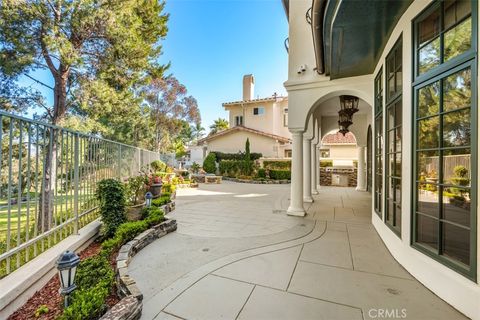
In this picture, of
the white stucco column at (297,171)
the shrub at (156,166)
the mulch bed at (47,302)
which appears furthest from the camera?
the shrub at (156,166)

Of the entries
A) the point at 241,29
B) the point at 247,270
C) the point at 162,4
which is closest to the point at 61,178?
the point at 247,270

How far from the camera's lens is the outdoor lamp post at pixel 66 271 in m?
2.18

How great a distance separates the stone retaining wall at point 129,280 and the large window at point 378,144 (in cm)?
488

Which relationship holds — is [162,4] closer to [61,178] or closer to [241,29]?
[241,29]

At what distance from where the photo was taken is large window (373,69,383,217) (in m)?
4.87

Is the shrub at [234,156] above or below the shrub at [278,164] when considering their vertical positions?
above

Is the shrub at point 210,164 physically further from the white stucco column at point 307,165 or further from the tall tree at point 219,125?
the tall tree at point 219,125

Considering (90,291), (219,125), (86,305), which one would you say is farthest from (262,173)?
(219,125)

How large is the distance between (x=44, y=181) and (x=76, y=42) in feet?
25.2

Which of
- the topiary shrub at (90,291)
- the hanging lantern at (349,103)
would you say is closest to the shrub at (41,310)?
the topiary shrub at (90,291)

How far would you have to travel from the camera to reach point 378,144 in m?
5.22

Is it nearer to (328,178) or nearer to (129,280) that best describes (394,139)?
(129,280)

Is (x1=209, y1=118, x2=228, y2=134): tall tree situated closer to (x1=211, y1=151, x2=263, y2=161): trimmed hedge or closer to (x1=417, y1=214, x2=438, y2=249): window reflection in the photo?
(x1=211, y1=151, x2=263, y2=161): trimmed hedge

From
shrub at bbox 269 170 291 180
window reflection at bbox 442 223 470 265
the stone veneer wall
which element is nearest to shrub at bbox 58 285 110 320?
window reflection at bbox 442 223 470 265
